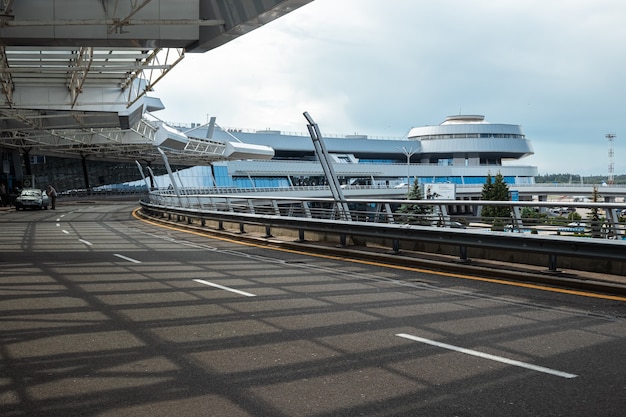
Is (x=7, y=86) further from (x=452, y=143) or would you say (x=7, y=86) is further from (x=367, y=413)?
(x=452, y=143)

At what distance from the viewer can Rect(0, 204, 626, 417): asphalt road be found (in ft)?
15.9

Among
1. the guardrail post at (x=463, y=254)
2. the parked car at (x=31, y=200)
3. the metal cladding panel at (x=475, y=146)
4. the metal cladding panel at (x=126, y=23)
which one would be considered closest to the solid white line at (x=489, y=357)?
the guardrail post at (x=463, y=254)

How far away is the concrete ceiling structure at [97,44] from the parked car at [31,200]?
5047mm

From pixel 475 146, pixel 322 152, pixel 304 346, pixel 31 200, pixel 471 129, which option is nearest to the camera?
pixel 304 346

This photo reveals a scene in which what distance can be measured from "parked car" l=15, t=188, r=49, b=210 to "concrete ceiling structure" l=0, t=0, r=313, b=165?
5047 mm

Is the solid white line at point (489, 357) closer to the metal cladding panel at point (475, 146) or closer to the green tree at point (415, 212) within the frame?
the green tree at point (415, 212)

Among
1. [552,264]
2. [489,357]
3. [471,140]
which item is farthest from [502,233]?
[471,140]

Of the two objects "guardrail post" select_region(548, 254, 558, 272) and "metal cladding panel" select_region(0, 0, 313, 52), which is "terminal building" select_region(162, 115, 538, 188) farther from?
"guardrail post" select_region(548, 254, 558, 272)

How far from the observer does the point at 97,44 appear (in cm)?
1966

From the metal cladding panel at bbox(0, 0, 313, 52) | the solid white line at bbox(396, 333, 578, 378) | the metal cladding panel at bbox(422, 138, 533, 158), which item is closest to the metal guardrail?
the solid white line at bbox(396, 333, 578, 378)

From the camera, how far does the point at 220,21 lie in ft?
58.4

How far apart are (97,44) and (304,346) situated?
1614 cm

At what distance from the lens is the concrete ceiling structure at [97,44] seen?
17.7 meters

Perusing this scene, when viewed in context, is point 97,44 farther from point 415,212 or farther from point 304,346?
point 415,212
